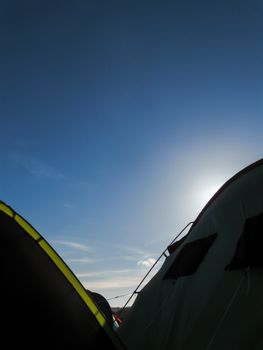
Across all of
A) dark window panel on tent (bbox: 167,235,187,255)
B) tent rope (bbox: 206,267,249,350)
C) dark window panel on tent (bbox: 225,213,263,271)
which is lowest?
tent rope (bbox: 206,267,249,350)

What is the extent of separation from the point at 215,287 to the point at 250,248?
68 centimetres

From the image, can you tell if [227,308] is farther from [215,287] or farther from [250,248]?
[250,248]

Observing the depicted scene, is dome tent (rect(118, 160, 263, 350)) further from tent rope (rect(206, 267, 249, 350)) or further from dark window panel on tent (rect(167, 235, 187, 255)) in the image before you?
dark window panel on tent (rect(167, 235, 187, 255))

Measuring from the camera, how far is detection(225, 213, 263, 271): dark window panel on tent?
4.18 m

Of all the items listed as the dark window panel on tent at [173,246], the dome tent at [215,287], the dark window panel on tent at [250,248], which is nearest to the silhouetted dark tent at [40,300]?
the dome tent at [215,287]

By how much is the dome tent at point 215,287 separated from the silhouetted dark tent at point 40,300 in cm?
100

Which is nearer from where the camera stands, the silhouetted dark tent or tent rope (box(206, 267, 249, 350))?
tent rope (box(206, 267, 249, 350))

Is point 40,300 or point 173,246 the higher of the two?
point 173,246

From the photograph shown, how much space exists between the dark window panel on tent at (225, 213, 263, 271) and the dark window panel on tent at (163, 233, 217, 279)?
95cm

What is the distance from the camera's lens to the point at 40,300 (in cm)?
425

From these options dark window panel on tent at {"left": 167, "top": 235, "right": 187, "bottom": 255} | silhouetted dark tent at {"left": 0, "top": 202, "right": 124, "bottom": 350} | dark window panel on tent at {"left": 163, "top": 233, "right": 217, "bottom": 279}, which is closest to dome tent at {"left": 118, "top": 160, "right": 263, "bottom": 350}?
dark window panel on tent at {"left": 163, "top": 233, "right": 217, "bottom": 279}

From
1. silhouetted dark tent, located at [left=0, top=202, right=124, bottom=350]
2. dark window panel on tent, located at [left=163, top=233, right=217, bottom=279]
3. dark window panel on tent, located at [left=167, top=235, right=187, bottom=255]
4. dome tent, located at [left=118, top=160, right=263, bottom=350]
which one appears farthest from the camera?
dark window panel on tent, located at [left=167, top=235, right=187, bottom=255]

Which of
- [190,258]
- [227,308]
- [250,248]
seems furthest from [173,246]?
[227,308]

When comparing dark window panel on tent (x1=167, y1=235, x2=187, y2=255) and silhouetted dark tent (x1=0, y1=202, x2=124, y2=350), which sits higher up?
dark window panel on tent (x1=167, y1=235, x2=187, y2=255)
